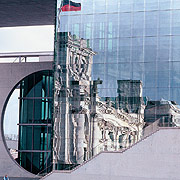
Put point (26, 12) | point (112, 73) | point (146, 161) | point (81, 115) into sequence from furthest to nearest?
point (26, 12) → point (81, 115) → point (112, 73) → point (146, 161)

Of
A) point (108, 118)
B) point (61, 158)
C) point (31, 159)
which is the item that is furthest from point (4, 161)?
point (108, 118)

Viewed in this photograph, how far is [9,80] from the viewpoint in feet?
147

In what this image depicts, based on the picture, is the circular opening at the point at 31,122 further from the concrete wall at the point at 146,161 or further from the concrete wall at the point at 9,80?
the concrete wall at the point at 146,161

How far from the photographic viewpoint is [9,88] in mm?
44594

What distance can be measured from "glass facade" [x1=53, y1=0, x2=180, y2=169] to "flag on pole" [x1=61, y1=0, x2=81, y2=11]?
12 centimetres

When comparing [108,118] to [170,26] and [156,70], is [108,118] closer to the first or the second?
[156,70]

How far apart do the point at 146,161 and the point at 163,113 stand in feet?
9.70

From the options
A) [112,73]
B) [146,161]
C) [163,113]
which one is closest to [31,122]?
[112,73]

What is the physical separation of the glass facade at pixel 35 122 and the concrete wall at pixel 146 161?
13.8m

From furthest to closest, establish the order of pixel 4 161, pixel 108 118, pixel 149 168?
pixel 4 161, pixel 108 118, pixel 149 168

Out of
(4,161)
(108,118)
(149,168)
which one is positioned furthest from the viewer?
(4,161)

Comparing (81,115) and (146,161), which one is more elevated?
(81,115)

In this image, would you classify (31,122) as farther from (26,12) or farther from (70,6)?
(70,6)

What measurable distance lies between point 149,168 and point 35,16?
1837cm
